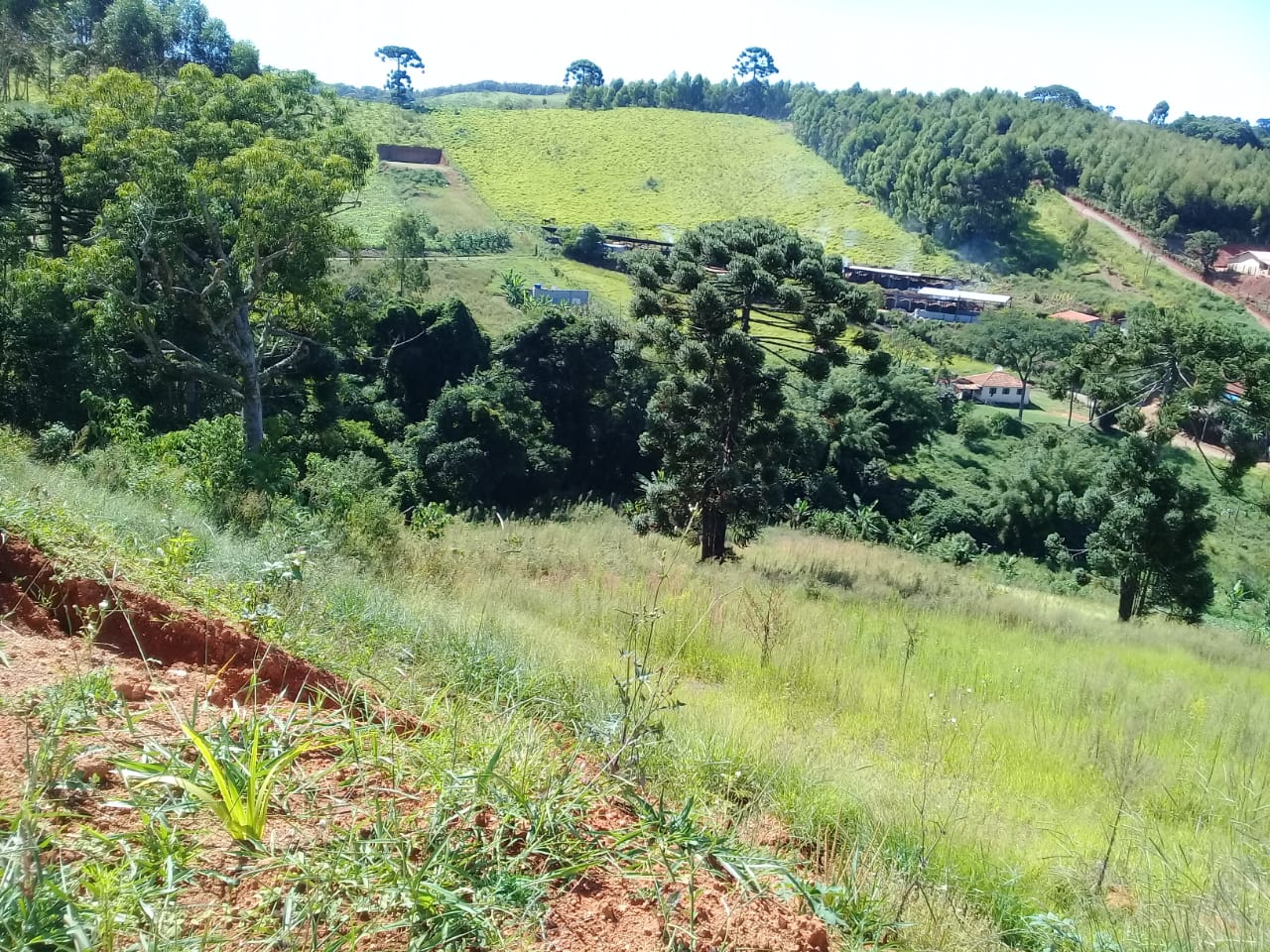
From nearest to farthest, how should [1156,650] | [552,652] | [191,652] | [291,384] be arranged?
[191,652] → [552,652] → [1156,650] → [291,384]

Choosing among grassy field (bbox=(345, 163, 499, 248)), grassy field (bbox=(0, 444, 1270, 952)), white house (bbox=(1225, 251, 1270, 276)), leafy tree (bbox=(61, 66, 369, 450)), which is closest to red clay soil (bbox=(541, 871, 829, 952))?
grassy field (bbox=(0, 444, 1270, 952))

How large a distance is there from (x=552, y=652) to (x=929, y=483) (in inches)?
1528

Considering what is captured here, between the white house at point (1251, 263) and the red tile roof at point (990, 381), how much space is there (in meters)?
44.2

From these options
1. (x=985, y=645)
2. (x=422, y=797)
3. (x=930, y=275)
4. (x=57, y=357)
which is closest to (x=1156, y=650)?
(x=985, y=645)

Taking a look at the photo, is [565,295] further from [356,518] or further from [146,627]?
[146,627]

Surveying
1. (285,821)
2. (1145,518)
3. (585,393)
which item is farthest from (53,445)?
(585,393)

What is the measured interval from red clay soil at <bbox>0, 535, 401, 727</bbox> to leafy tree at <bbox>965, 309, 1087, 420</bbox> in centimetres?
5482

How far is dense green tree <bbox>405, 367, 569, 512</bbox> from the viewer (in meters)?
21.5

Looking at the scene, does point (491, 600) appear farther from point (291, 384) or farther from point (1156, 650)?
point (291, 384)

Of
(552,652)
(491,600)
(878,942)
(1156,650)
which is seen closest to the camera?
(878,942)

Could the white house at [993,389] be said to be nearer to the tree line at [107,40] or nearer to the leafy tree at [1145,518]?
the leafy tree at [1145,518]

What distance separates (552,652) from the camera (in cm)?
456

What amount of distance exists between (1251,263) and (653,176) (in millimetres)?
60677

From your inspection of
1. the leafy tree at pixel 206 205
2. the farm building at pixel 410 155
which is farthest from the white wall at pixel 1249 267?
the leafy tree at pixel 206 205
